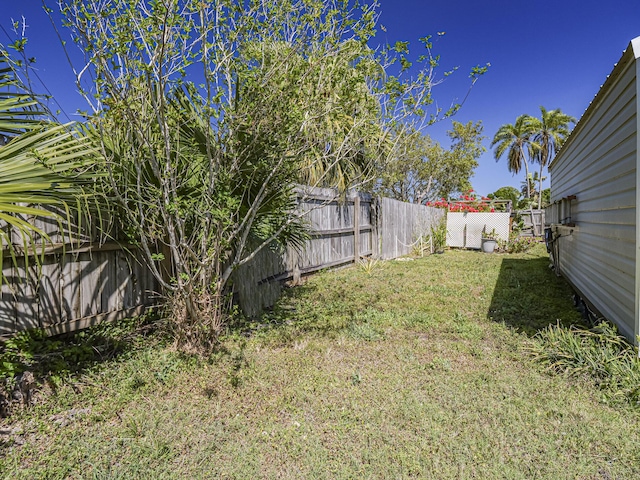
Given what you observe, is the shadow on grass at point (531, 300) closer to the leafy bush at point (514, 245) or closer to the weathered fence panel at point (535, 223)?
the leafy bush at point (514, 245)

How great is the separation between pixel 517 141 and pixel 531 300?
27566 millimetres

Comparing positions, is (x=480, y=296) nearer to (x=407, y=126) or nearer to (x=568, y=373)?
(x=568, y=373)

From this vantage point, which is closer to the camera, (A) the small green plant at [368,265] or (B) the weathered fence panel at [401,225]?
(A) the small green plant at [368,265]

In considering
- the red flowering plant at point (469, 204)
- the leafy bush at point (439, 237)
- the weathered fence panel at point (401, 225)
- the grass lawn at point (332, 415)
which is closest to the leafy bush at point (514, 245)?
the red flowering plant at point (469, 204)

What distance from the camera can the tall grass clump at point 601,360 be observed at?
2393 millimetres

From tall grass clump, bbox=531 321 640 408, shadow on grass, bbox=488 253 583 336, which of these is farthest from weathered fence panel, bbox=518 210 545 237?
tall grass clump, bbox=531 321 640 408

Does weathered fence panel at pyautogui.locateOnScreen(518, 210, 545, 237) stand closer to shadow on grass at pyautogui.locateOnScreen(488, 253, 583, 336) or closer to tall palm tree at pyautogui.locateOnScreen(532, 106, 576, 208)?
shadow on grass at pyautogui.locateOnScreen(488, 253, 583, 336)

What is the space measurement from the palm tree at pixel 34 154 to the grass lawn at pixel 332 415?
1163 mm

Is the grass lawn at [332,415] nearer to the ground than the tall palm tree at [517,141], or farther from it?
nearer to the ground

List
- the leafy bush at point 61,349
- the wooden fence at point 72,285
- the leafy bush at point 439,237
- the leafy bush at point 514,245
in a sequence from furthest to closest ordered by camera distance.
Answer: the leafy bush at point 439,237
the leafy bush at point 514,245
the wooden fence at point 72,285
the leafy bush at point 61,349

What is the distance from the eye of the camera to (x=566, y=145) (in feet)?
20.0

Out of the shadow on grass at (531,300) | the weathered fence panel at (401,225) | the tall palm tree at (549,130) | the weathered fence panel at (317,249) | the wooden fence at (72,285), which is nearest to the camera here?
the wooden fence at (72,285)

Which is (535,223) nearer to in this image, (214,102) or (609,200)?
(609,200)

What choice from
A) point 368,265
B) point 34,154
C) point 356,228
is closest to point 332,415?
point 34,154
